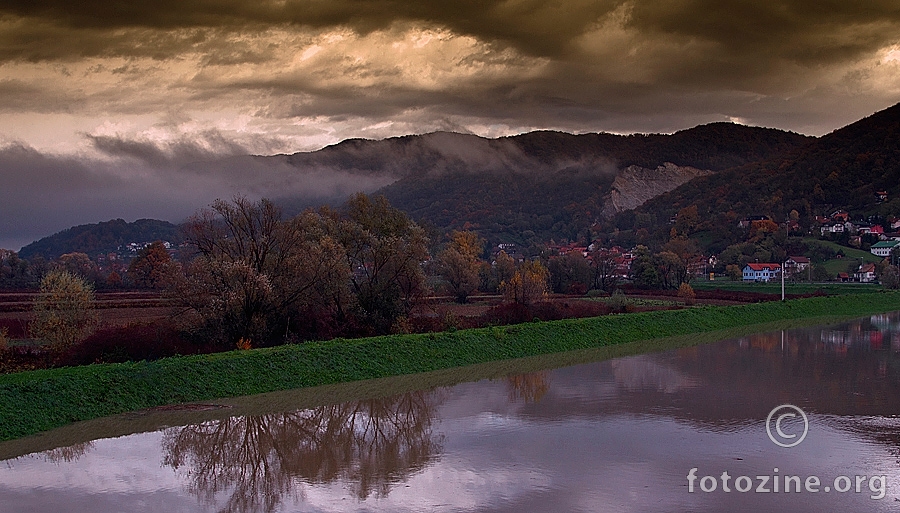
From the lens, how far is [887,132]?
438ft

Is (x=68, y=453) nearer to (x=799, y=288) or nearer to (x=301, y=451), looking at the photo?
(x=301, y=451)

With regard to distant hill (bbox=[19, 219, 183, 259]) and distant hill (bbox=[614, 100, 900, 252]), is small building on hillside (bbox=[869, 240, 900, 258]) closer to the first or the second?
distant hill (bbox=[614, 100, 900, 252])

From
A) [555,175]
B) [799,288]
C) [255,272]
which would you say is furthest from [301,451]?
[555,175]

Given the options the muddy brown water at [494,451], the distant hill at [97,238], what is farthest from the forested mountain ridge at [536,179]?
the muddy brown water at [494,451]

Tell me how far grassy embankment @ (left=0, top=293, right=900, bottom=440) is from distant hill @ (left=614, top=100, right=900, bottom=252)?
86.0 meters

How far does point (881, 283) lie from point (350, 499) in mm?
68486

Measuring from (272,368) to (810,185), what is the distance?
118 m

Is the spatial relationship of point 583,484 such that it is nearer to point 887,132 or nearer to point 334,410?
point 334,410

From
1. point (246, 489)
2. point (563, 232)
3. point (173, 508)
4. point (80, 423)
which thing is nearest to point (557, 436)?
point (246, 489)

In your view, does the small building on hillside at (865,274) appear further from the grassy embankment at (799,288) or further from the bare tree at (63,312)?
the bare tree at (63,312)

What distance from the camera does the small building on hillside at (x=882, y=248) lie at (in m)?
88.4

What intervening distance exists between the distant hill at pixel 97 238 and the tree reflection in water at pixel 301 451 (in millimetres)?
100851

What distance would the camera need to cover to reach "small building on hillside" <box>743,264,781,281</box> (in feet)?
273

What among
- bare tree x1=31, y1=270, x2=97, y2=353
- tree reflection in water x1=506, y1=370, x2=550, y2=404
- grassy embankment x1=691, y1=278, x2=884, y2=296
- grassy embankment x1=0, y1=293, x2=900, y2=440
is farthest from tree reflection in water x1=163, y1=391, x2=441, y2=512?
grassy embankment x1=691, y1=278, x2=884, y2=296
